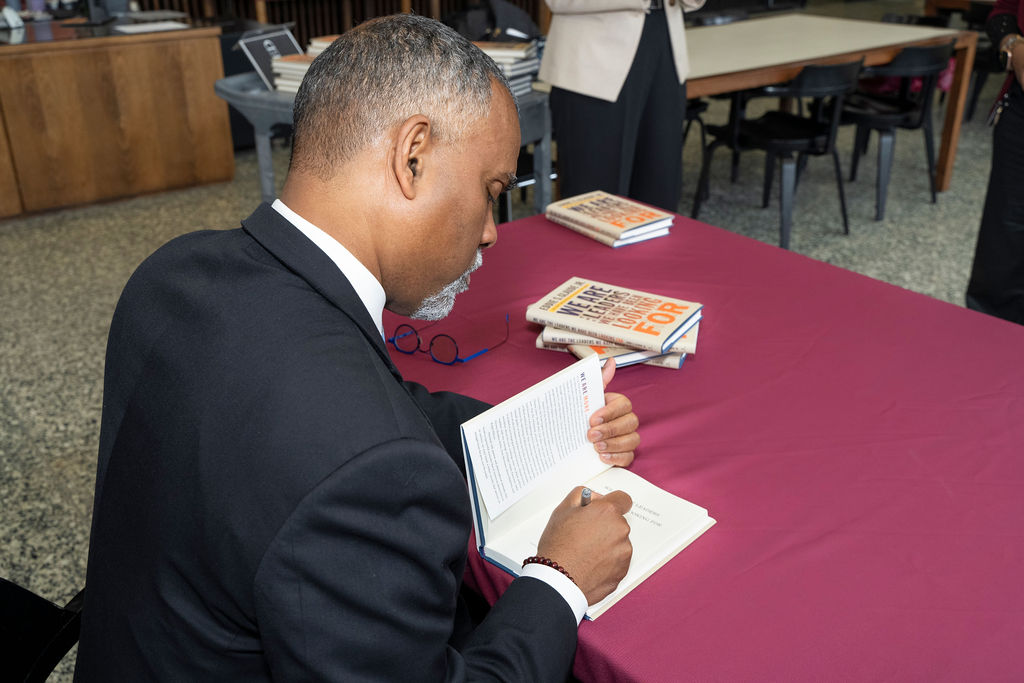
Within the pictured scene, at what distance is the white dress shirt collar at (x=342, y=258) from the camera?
86cm

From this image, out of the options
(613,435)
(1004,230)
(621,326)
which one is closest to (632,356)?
(621,326)

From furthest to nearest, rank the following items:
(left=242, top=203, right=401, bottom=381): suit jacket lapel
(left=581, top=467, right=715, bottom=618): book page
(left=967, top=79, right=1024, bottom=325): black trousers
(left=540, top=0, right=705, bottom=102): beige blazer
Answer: (left=540, top=0, right=705, bottom=102): beige blazer → (left=967, top=79, right=1024, bottom=325): black trousers → (left=581, top=467, right=715, bottom=618): book page → (left=242, top=203, right=401, bottom=381): suit jacket lapel

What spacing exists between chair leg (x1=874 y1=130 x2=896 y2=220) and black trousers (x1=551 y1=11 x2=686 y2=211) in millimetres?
1634

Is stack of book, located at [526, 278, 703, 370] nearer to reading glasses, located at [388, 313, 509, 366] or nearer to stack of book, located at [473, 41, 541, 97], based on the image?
reading glasses, located at [388, 313, 509, 366]

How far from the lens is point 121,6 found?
4910 mm

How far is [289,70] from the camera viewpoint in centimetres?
288

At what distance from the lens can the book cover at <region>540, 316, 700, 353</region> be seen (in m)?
1.37

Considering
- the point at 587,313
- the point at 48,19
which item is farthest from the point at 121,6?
the point at 587,313

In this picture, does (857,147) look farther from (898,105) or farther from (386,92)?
(386,92)

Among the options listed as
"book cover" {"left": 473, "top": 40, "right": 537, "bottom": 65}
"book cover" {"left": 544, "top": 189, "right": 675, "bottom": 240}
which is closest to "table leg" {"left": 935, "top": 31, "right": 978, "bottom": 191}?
"book cover" {"left": 473, "top": 40, "right": 537, "bottom": 65}

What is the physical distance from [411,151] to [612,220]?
1.13 meters

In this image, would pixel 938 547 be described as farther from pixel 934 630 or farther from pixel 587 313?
pixel 587 313

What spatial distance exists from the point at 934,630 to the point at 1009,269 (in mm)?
2049

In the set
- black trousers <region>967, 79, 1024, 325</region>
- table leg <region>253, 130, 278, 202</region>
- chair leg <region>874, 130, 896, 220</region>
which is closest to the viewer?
black trousers <region>967, 79, 1024, 325</region>
